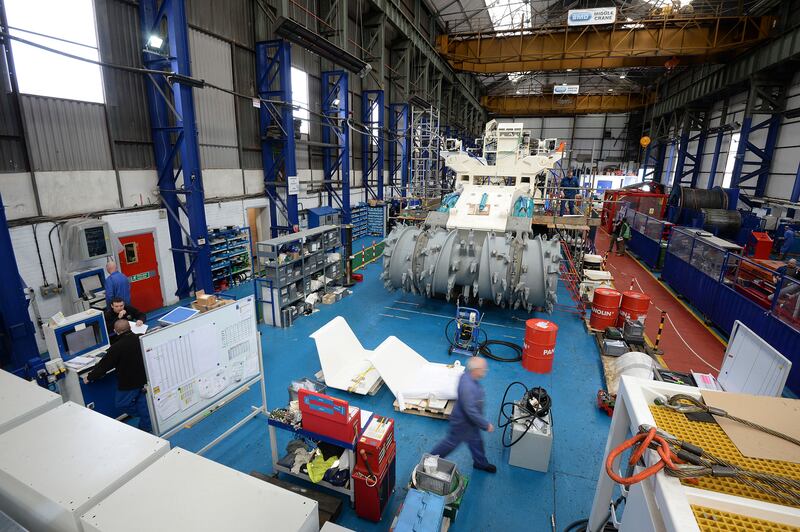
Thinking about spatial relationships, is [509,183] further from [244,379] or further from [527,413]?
[244,379]

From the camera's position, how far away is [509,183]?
43.3 ft

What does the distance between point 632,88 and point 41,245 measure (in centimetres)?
3831

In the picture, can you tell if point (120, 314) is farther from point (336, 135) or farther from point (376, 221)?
point (376, 221)

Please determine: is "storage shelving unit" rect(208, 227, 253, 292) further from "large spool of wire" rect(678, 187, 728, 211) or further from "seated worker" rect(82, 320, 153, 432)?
"large spool of wire" rect(678, 187, 728, 211)

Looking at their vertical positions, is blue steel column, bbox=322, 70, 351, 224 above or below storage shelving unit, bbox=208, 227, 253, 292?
above

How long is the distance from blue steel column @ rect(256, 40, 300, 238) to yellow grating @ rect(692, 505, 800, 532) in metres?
11.6

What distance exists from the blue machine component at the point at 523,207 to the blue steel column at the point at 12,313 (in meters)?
10.3

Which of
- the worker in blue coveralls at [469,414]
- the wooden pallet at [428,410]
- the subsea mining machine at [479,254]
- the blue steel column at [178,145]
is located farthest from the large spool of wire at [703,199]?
the blue steel column at [178,145]

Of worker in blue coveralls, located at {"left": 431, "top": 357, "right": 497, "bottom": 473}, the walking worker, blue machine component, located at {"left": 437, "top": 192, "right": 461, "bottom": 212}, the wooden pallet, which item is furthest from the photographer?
the walking worker

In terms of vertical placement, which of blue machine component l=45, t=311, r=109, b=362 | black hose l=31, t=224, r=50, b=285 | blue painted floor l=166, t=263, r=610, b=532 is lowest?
blue painted floor l=166, t=263, r=610, b=532

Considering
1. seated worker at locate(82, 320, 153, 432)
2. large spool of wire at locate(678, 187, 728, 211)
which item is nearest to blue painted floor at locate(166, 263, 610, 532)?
seated worker at locate(82, 320, 153, 432)

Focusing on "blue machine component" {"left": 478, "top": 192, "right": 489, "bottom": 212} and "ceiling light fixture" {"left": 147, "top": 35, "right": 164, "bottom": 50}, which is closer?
"ceiling light fixture" {"left": 147, "top": 35, "right": 164, "bottom": 50}

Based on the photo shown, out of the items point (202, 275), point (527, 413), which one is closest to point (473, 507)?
point (527, 413)

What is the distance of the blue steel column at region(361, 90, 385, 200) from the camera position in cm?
→ 1848
